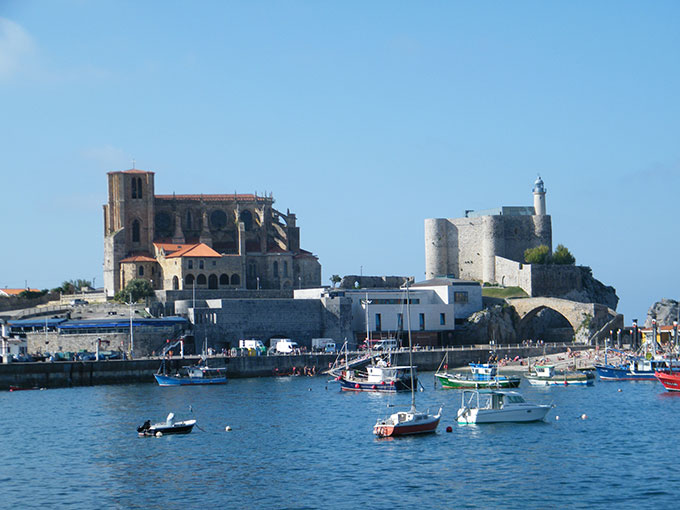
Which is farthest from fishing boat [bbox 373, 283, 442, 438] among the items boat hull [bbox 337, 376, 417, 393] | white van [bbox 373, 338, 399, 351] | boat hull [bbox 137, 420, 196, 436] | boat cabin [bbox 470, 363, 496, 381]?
white van [bbox 373, 338, 399, 351]

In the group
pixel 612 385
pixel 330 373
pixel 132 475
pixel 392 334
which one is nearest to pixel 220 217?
pixel 392 334

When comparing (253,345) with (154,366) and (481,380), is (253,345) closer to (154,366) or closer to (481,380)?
(154,366)

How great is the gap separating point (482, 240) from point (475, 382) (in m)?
49.2

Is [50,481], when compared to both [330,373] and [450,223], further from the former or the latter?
[450,223]

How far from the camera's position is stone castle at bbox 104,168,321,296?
4050 inches

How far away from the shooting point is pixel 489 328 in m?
106

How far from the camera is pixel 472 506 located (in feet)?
122

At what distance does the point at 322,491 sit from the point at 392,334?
6169 centimetres

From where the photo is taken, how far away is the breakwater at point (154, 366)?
7894 cm

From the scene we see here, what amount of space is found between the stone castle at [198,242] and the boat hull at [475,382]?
33149 mm

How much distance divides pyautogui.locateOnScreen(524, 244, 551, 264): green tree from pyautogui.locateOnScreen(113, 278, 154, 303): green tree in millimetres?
40944

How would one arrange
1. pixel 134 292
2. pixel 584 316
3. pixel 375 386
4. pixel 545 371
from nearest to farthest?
pixel 375 386 < pixel 545 371 < pixel 134 292 < pixel 584 316

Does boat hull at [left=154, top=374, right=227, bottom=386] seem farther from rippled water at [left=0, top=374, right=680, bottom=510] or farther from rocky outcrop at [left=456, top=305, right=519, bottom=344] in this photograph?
rocky outcrop at [left=456, top=305, right=519, bottom=344]

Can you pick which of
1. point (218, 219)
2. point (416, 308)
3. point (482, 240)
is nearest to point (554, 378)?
point (416, 308)
